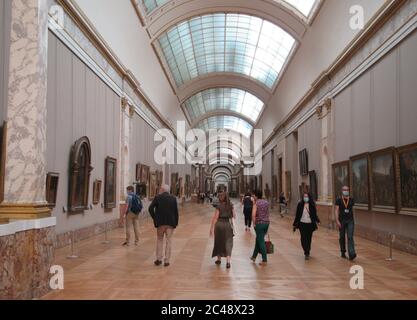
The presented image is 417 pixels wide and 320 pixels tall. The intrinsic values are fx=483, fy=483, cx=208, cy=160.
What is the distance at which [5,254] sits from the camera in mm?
6055

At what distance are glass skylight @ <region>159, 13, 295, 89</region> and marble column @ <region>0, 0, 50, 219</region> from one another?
21.5m

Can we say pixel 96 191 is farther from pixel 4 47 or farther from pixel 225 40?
pixel 225 40

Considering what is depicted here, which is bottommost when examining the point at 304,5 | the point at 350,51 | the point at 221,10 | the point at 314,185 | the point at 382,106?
the point at 314,185

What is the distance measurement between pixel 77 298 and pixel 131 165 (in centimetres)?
1645

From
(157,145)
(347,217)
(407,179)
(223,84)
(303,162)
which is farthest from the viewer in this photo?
(223,84)

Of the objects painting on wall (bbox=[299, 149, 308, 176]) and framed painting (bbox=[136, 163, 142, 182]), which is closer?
framed painting (bbox=[136, 163, 142, 182])

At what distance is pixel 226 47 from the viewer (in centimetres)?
3662

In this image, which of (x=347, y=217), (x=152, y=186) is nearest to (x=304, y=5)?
(x=152, y=186)

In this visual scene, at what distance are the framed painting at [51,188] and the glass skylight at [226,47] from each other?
18.2 m

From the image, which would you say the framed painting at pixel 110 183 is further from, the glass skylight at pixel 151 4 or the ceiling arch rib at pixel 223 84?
the ceiling arch rib at pixel 223 84

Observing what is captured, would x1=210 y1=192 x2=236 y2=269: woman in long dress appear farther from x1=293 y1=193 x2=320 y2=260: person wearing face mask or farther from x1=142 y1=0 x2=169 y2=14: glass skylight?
x1=142 y1=0 x2=169 y2=14: glass skylight

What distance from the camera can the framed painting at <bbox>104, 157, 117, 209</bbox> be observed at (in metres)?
17.8

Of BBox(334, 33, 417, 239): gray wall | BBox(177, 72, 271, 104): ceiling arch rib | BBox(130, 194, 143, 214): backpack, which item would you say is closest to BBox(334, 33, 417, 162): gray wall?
BBox(334, 33, 417, 239): gray wall

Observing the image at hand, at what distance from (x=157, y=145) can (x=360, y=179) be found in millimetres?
18988
